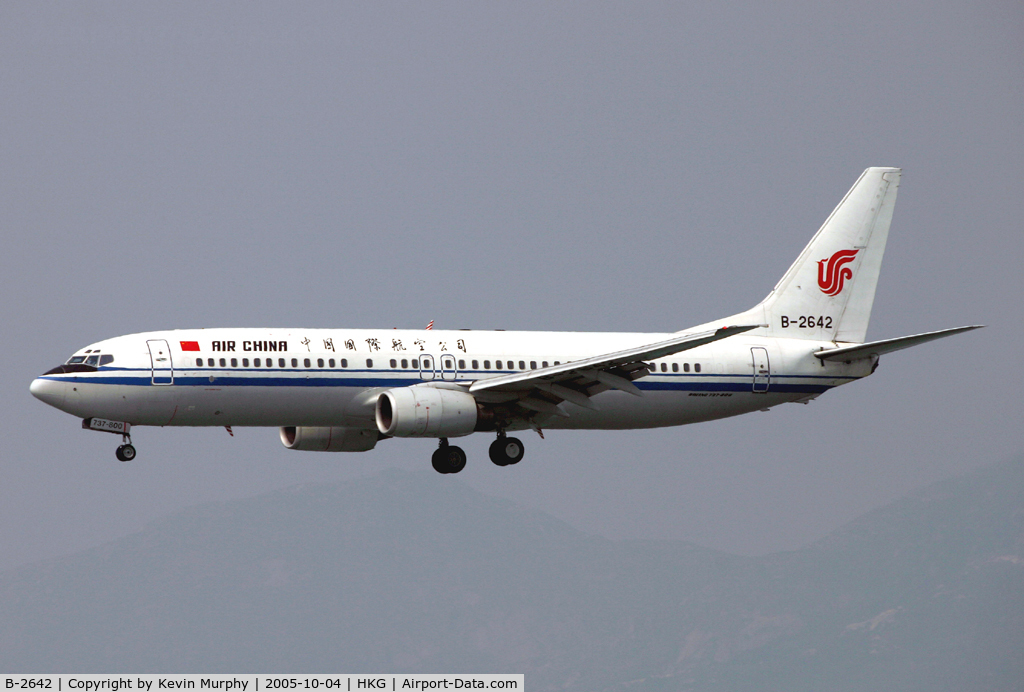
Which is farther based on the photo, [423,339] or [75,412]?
[423,339]

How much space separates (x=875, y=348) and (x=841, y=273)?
5726mm

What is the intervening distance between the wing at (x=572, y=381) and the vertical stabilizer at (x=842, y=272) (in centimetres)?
985

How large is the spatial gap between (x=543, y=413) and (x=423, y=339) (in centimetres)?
523

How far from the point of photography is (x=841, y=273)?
60125 millimetres

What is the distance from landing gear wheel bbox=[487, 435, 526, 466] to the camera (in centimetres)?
5331

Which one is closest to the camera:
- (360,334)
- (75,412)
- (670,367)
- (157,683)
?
(75,412)

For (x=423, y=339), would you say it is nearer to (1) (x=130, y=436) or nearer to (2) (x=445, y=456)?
(2) (x=445, y=456)

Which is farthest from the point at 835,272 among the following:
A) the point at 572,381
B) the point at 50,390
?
the point at 50,390

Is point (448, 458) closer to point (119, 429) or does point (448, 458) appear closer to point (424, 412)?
point (424, 412)

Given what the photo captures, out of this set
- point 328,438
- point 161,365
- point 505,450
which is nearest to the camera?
point 161,365

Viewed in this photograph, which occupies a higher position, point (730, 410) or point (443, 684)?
point (730, 410)

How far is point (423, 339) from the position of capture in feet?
170

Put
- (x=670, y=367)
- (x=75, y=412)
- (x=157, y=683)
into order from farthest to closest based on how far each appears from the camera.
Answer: (x=157, y=683), (x=670, y=367), (x=75, y=412)

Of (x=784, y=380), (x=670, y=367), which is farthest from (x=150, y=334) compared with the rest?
(x=784, y=380)
